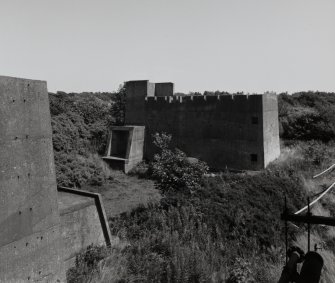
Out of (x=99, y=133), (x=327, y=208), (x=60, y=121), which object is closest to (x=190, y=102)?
(x=99, y=133)

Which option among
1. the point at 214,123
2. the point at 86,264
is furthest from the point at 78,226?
the point at 214,123

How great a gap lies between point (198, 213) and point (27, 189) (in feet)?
19.6

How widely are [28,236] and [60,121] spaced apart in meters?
13.9

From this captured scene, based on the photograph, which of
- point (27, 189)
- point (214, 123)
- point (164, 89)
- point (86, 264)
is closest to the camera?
point (27, 189)

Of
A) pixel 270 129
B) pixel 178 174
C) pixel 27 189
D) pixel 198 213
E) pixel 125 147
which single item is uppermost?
pixel 270 129

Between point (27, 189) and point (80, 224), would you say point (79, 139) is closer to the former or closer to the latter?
point (80, 224)

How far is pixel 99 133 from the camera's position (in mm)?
19594

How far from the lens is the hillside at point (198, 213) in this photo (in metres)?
6.96

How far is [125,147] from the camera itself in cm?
1930

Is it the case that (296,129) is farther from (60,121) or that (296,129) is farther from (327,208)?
(60,121)

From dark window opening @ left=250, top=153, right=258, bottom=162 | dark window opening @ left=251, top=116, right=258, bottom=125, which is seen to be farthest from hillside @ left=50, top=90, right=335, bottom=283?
dark window opening @ left=251, top=116, right=258, bottom=125

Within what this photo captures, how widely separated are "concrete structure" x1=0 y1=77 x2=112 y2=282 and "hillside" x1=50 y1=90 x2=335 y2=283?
149cm

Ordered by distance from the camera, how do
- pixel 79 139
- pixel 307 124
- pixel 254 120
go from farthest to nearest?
pixel 307 124, pixel 79 139, pixel 254 120

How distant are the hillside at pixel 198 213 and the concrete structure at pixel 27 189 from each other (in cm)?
149
